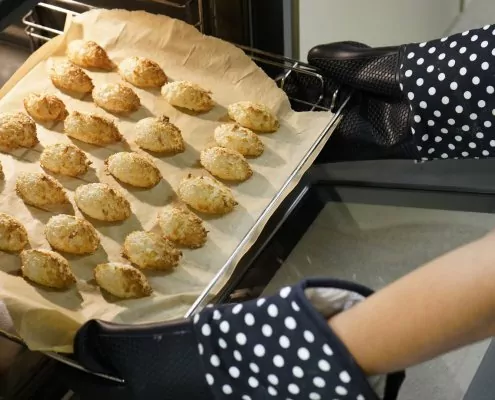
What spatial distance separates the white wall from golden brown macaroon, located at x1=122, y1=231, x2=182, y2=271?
0.50 meters

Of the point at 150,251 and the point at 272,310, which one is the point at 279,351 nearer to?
the point at 272,310

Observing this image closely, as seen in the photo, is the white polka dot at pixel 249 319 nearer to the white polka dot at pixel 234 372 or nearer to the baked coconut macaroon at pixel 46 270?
the white polka dot at pixel 234 372

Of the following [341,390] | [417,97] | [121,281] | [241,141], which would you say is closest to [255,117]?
[241,141]

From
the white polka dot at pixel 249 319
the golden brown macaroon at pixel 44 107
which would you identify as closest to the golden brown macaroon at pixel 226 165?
the golden brown macaroon at pixel 44 107

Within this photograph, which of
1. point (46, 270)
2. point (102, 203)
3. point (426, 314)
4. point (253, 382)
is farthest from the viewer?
point (102, 203)

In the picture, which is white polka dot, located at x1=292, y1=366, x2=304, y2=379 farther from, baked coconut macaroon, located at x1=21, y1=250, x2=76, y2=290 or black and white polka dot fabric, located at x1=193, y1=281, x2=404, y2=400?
baked coconut macaroon, located at x1=21, y1=250, x2=76, y2=290

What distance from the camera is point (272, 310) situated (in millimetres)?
756

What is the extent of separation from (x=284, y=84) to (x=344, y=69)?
0.15m

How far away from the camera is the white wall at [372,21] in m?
1.46

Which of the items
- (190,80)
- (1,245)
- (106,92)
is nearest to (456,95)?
(190,80)

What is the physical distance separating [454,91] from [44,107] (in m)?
0.66

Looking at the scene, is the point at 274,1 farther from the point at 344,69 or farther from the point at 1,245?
the point at 1,245

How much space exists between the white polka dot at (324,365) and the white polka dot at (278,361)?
40 mm

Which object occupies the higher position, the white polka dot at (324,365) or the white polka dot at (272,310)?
the white polka dot at (272,310)
